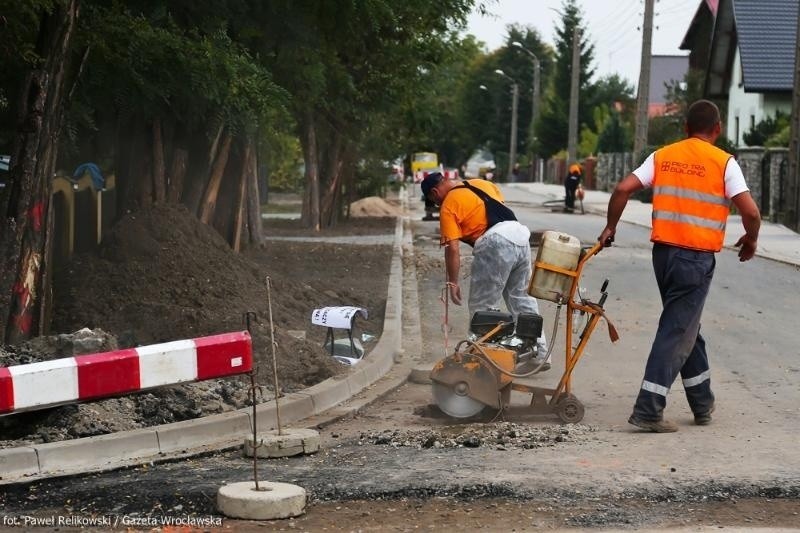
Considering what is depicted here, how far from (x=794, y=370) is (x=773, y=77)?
39.4 metres

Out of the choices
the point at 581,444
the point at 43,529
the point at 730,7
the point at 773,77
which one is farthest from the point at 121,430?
the point at 730,7

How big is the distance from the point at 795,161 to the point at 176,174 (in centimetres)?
1785

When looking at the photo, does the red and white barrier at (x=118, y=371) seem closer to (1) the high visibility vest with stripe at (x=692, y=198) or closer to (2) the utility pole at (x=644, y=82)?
(1) the high visibility vest with stripe at (x=692, y=198)

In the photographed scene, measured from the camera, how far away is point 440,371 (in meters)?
8.63

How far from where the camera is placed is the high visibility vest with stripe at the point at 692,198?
27.3ft

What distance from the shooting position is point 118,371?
26.0 ft

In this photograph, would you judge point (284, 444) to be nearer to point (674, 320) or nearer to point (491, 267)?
point (674, 320)

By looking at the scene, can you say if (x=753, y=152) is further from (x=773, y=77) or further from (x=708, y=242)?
(x=708, y=242)

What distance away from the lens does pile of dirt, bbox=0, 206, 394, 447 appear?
27.3 feet

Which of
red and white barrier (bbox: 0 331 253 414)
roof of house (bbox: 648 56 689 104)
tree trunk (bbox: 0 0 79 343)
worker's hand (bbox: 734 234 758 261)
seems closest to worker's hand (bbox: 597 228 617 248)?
worker's hand (bbox: 734 234 758 261)

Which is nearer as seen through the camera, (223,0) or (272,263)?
(223,0)

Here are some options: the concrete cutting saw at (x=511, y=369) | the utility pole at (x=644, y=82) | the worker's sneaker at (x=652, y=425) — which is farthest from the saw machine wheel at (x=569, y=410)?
the utility pole at (x=644, y=82)

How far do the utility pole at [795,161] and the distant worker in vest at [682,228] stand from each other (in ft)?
69.5

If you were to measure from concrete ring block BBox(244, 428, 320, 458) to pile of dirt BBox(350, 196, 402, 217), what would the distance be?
31.0 meters
